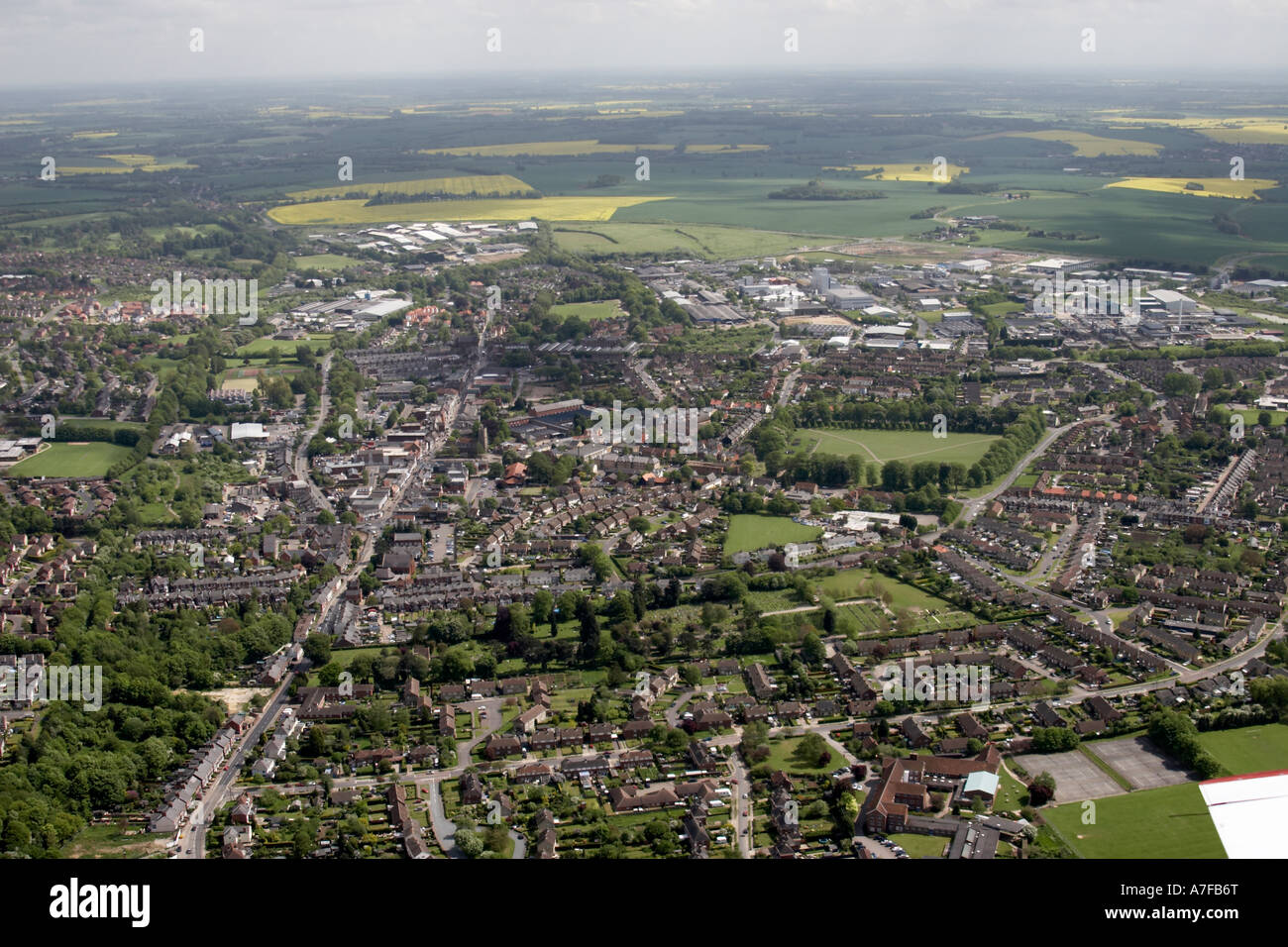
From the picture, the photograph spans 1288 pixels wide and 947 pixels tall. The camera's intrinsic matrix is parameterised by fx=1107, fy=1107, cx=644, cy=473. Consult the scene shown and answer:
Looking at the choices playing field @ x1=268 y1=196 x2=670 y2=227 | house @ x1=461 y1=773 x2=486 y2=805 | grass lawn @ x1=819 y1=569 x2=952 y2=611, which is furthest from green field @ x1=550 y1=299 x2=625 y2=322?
house @ x1=461 y1=773 x2=486 y2=805

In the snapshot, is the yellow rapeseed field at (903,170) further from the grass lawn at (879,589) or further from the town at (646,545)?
the grass lawn at (879,589)

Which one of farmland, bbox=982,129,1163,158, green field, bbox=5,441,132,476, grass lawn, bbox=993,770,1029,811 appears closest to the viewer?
grass lawn, bbox=993,770,1029,811

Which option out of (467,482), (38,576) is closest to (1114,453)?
(467,482)

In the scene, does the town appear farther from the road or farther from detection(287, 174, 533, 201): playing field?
detection(287, 174, 533, 201): playing field

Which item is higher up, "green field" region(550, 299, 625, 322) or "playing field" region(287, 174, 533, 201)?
"playing field" region(287, 174, 533, 201)

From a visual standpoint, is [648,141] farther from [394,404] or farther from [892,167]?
[394,404]

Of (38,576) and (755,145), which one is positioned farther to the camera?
(755,145)

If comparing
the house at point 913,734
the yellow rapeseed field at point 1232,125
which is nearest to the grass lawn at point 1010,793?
the house at point 913,734
